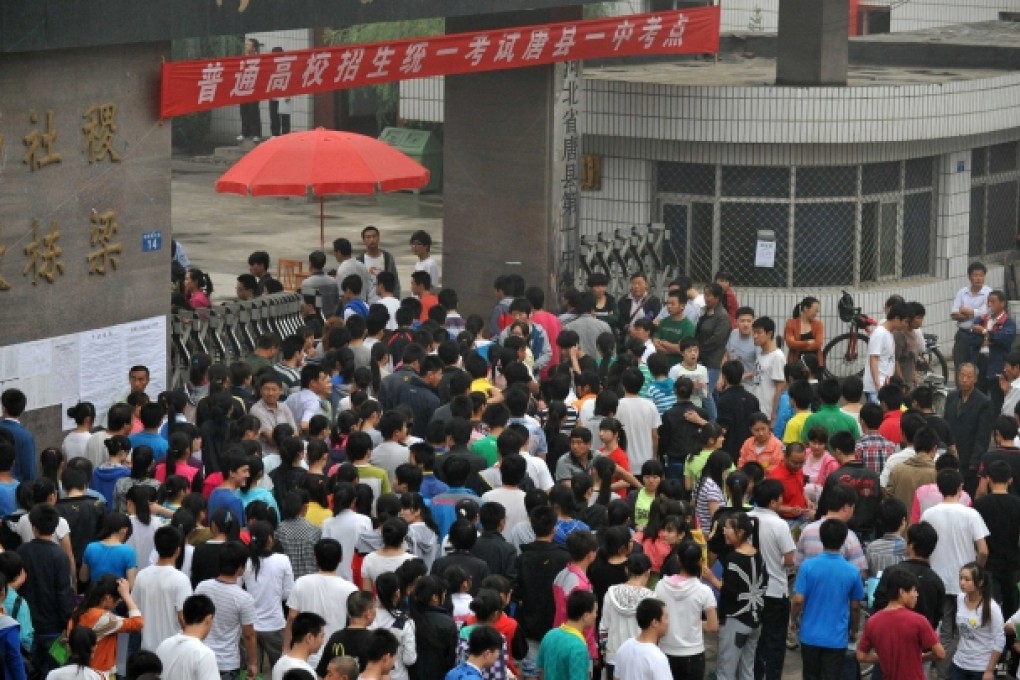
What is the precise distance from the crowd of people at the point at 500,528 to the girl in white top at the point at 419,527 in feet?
0.07

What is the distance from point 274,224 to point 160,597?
19130 mm

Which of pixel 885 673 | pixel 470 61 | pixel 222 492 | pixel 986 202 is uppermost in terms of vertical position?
pixel 470 61

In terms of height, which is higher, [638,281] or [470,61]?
[470,61]

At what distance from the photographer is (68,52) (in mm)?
13516

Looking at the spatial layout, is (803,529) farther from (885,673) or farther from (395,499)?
(395,499)

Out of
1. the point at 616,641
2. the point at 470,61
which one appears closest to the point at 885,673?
the point at 616,641

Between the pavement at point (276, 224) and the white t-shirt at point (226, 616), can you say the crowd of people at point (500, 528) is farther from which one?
the pavement at point (276, 224)

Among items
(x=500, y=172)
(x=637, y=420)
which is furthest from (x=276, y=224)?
(x=637, y=420)

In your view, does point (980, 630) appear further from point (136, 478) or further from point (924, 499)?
point (136, 478)

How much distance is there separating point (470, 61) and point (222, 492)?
6819 mm

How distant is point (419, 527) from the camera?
34.5 feet

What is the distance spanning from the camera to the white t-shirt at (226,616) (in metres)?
9.81

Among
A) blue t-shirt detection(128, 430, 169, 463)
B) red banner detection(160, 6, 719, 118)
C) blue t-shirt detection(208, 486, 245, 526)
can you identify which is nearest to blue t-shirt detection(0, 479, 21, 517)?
blue t-shirt detection(128, 430, 169, 463)

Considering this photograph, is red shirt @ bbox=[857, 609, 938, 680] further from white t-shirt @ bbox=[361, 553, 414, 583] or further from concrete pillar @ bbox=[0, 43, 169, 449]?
concrete pillar @ bbox=[0, 43, 169, 449]
